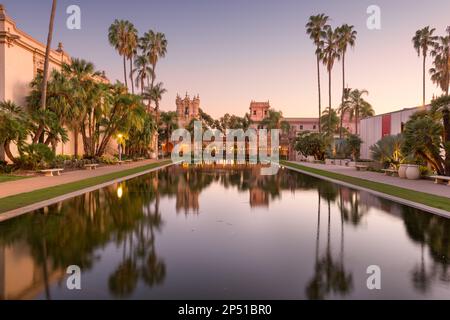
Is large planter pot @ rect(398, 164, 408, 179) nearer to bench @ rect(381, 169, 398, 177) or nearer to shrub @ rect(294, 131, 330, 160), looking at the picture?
bench @ rect(381, 169, 398, 177)

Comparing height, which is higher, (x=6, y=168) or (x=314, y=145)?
(x=314, y=145)

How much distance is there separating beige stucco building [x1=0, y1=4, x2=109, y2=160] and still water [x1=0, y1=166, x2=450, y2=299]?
21.9 m

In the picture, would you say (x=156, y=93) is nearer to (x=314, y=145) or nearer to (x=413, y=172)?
(x=314, y=145)

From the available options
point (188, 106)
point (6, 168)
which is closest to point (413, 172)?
point (6, 168)

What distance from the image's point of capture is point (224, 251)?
7.41 meters

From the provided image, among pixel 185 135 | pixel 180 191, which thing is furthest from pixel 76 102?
pixel 185 135

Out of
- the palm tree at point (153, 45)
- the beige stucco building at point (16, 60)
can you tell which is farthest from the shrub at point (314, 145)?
the beige stucco building at point (16, 60)

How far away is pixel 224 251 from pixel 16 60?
31358 mm

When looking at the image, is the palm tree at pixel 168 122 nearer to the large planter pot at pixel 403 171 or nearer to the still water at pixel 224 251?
the large planter pot at pixel 403 171

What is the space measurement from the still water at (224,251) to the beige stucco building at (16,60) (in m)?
21.9

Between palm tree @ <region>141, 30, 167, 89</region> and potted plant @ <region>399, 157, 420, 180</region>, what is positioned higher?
palm tree @ <region>141, 30, 167, 89</region>

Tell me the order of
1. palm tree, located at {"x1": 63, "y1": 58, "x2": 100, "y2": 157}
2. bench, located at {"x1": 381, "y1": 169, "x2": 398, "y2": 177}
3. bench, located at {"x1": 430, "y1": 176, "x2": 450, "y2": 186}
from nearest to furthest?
bench, located at {"x1": 430, "y1": 176, "x2": 450, "y2": 186} → bench, located at {"x1": 381, "y1": 169, "x2": 398, "y2": 177} → palm tree, located at {"x1": 63, "y1": 58, "x2": 100, "y2": 157}

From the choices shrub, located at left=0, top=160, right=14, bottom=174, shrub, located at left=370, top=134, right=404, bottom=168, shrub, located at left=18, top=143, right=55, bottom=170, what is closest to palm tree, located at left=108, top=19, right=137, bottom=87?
shrub, located at left=18, top=143, right=55, bottom=170

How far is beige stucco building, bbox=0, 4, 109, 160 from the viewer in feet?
93.7
